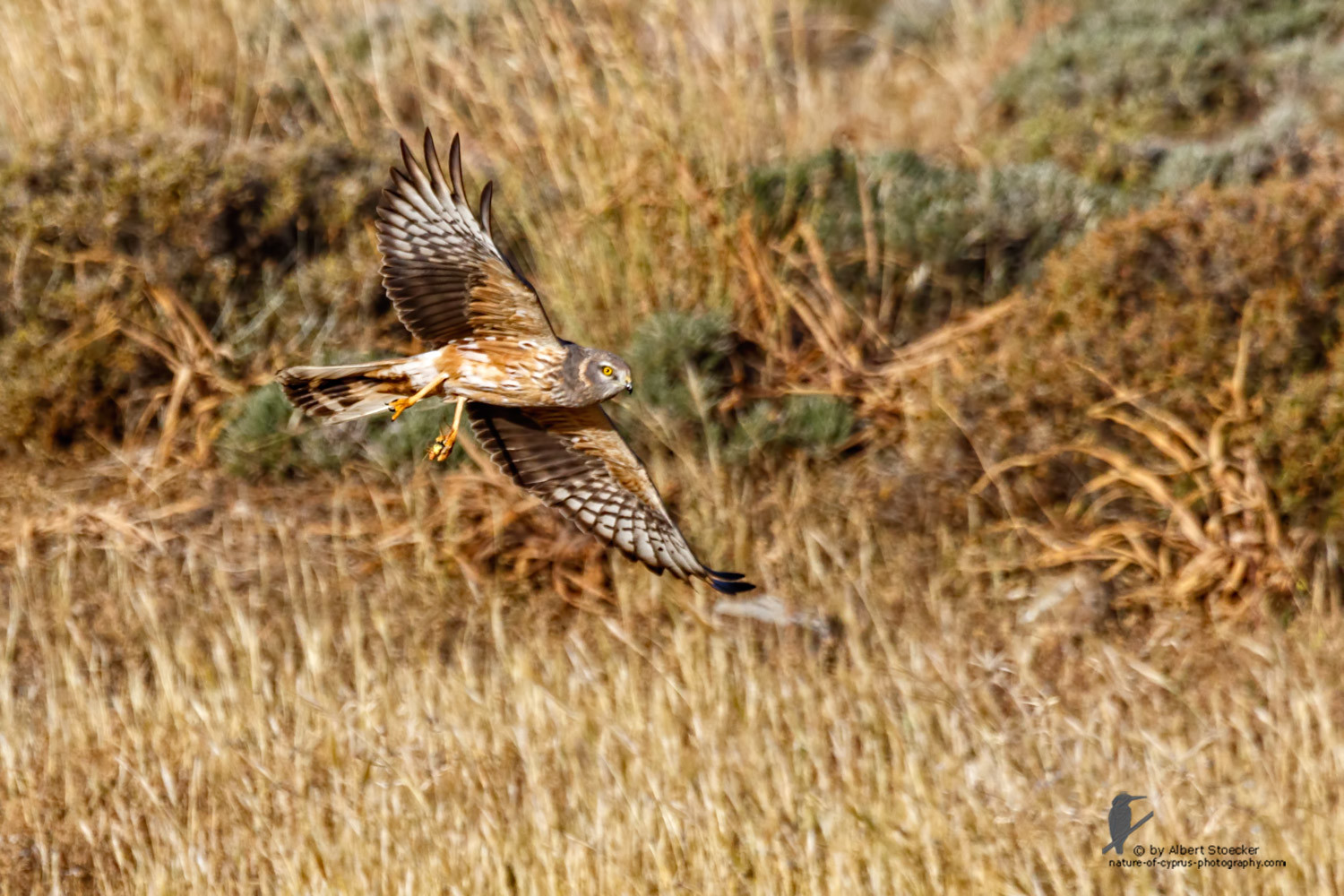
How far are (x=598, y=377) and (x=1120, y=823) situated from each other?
5.64 ft

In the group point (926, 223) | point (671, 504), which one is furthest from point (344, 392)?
point (926, 223)

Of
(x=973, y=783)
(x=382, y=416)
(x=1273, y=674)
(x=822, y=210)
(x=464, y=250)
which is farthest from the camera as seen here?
(x=822, y=210)

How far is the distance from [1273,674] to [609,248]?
122 inches

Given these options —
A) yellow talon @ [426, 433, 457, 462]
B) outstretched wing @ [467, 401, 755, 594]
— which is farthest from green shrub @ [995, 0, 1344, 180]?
yellow talon @ [426, 433, 457, 462]

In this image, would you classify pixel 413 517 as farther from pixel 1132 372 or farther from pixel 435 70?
pixel 435 70

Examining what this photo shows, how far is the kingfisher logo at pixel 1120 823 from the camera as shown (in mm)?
4031

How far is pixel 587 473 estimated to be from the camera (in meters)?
4.27

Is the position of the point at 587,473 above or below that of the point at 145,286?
below

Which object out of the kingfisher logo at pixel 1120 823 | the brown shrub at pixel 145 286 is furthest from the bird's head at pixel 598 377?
the brown shrub at pixel 145 286

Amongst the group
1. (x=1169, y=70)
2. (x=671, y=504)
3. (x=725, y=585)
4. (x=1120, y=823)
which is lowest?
(x=1120, y=823)

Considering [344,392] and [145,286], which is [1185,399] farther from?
[145,286]

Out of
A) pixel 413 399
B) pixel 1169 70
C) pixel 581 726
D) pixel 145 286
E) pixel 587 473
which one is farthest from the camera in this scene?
pixel 1169 70

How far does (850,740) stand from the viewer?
15.3 feet

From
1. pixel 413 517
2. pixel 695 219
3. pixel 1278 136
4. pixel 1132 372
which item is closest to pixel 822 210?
pixel 695 219
